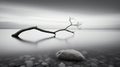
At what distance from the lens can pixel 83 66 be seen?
2066 mm

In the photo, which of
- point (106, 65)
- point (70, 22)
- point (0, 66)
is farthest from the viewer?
point (70, 22)

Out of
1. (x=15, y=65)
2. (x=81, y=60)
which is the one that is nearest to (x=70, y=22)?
(x=81, y=60)

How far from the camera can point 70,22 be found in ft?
29.0

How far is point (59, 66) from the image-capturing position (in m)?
2.10

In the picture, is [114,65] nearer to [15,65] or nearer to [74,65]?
[74,65]

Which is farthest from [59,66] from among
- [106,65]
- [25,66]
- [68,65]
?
[106,65]

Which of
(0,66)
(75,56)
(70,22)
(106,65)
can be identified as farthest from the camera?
(70,22)

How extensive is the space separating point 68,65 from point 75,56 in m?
0.37

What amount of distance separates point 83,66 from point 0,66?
1751mm

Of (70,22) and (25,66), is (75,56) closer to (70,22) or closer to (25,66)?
(25,66)

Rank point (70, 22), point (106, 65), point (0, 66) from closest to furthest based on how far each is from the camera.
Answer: point (0, 66) → point (106, 65) → point (70, 22)

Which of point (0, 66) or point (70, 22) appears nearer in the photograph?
point (0, 66)

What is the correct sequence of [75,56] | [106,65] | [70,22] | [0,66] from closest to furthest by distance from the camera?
[0,66], [106,65], [75,56], [70,22]

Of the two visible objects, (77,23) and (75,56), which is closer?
(75,56)
